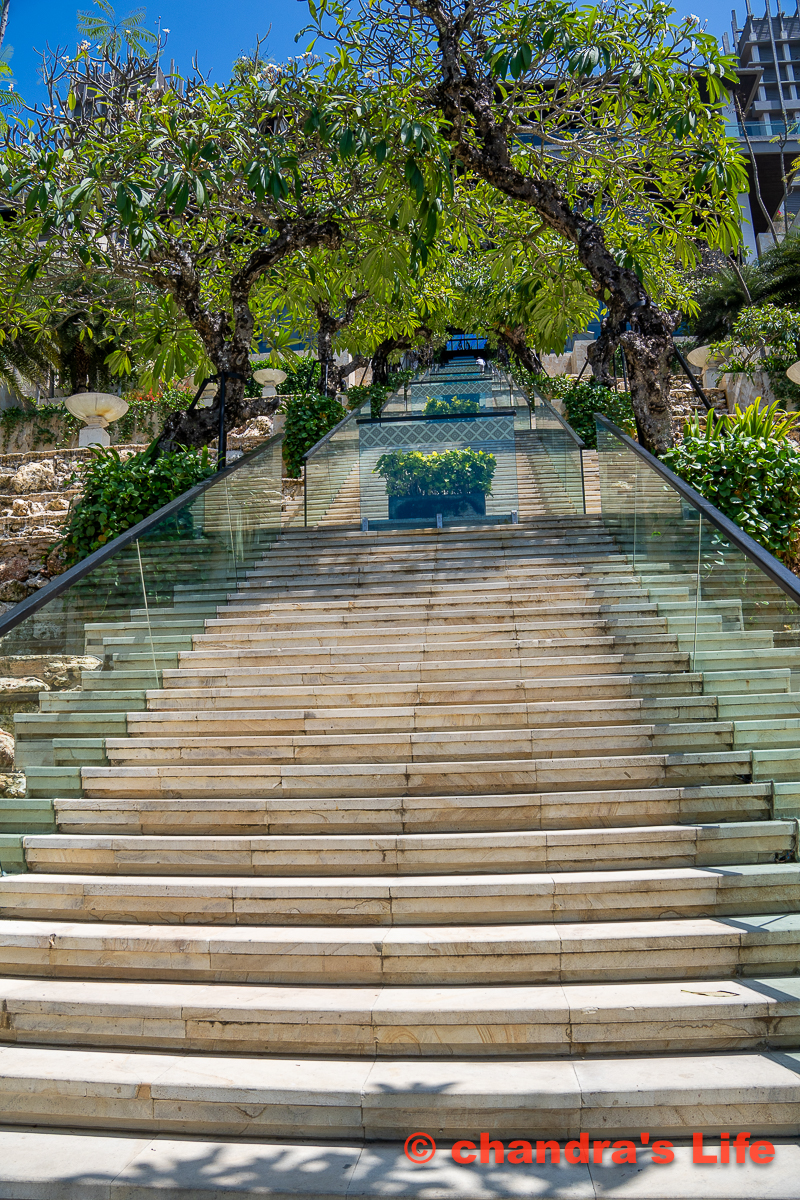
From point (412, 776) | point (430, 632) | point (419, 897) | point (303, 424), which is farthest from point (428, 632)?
point (303, 424)

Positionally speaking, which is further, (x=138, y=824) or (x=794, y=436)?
(x=794, y=436)

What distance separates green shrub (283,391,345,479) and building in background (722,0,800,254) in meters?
13.8

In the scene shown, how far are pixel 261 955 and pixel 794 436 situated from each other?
43.0ft

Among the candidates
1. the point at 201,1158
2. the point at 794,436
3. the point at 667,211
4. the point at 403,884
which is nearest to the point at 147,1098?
the point at 201,1158

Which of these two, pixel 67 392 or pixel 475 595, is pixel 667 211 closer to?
pixel 475 595

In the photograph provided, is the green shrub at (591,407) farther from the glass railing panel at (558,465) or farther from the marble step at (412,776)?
the marble step at (412,776)

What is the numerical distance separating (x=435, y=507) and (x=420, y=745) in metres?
5.05

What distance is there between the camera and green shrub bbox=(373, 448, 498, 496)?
982cm

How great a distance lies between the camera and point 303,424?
14.8m

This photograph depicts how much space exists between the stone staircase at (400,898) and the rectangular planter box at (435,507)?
10.5ft

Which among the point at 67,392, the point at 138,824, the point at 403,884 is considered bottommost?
the point at 403,884

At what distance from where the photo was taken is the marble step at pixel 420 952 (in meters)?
3.66

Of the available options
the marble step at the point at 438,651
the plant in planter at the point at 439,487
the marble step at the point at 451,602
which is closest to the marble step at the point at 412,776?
the marble step at the point at 438,651

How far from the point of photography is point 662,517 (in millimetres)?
6566
